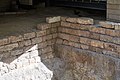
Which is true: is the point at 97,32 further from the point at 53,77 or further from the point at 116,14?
the point at 53,77

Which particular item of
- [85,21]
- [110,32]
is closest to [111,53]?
[110,32]

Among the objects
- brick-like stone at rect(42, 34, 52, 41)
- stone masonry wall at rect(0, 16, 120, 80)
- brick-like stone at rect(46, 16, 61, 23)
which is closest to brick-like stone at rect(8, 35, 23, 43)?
stone masonry wall at rect(0, 16, 120, 80)

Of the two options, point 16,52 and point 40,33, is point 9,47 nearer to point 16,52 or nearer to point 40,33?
point 16,52

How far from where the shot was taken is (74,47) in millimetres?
5352

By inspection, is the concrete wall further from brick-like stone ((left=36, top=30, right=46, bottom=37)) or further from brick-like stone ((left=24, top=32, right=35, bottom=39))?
brick-like stone ((left=24, top=32, right=35, bottom=39))

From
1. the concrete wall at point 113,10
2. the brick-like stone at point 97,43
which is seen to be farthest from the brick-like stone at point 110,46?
the concrete wall at point 113,10

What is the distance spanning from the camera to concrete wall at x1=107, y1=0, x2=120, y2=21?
17.7 feet

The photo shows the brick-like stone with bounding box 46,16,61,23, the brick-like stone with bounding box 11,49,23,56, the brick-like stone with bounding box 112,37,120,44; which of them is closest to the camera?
the brick-like stone with bounding box 112,37,120,44

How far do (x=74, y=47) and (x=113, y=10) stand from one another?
128 cm

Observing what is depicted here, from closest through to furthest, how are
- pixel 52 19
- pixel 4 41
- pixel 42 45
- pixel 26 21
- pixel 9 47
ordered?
pixel 4 41 → pixel 9 47 → pixel 42 45 → pixel 52 19 → pixel 26 21

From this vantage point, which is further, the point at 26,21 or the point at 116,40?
the point at 26,21

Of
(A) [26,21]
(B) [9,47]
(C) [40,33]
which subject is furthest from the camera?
(A) [26,21]

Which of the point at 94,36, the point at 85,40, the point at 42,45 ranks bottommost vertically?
the point at 42,45

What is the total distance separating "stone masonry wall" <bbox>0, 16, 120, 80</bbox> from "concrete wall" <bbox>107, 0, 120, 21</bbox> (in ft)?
2.07
